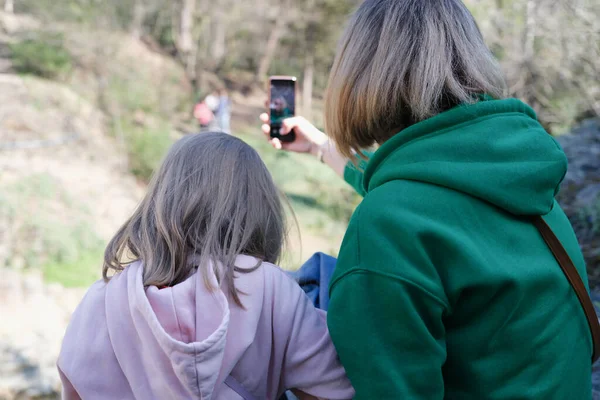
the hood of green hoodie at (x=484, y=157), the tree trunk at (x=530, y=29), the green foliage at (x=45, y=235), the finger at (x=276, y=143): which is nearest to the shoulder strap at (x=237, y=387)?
the hood of green hoodie at (x=484, y=157)

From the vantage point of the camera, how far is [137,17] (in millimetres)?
18719

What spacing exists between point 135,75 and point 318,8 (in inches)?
370

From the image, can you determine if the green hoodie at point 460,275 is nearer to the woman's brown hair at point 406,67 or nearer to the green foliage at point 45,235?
the woman's brown hair at point 406,67

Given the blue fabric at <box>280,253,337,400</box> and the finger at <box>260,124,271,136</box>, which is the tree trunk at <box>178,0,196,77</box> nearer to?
the finger at <box>260,124,271,136</box>

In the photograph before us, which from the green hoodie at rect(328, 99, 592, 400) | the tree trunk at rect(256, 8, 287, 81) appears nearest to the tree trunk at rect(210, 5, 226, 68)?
the tree trunk at rect(256, 8, 287, 81)

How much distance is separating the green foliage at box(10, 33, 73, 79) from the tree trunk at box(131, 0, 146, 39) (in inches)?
244

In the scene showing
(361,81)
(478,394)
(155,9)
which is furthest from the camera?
(155,9)

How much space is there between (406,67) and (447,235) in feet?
1.31

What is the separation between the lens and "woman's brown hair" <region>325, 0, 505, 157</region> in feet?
4.23

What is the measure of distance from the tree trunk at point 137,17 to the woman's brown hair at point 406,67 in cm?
1768

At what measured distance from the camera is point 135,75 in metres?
12.1

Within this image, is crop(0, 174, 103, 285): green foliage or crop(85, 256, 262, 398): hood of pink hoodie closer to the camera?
crop(85, 256, 262, 398): hood of pink hoodie

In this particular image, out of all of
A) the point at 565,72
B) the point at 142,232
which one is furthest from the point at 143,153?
the point at 142,232

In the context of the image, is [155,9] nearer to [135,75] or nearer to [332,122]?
[135,75]
